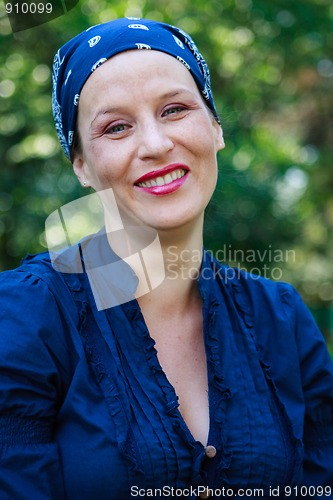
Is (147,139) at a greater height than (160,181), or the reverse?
(147,139)

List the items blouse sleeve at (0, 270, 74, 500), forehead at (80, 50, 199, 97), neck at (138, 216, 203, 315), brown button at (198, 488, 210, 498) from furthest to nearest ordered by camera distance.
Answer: neck at (138, 216, 203, 315) → forehead at (80, 50, 199, 97) → brown button at (198, 488, 210, 498) → blouse sleeve at (0, 270, 74, 500)

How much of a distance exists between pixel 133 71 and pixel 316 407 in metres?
1.10

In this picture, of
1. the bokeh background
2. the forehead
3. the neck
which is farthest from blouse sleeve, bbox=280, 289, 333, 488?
the bokeh background

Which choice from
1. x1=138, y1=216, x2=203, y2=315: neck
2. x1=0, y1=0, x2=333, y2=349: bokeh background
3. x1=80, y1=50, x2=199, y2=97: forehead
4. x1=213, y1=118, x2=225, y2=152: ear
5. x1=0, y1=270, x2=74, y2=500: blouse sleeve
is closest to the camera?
x1=0, y1=270, x2=74, y2=500: blouse sleeve

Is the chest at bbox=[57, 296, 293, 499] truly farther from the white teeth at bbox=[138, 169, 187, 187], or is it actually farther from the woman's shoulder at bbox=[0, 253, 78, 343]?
the white teeth at bbox=[138, 169, 187, 187]

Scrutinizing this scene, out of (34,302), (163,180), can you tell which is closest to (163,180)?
(163,180)

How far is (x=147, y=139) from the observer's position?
1.74 metres

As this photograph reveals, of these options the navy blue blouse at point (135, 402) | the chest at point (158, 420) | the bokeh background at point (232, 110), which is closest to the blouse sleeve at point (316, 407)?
the navy blue blouse at point (135, 402)

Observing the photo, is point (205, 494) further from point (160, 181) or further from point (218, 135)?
point (218, 135)

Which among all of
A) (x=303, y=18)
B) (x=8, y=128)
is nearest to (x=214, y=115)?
(x=8, y=128)

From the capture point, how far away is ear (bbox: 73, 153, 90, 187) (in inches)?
76.3

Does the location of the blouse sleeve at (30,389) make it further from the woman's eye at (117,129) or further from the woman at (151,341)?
the woman's eye at (117,129)

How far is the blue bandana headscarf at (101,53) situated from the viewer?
5.94 feet

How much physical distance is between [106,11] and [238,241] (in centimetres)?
164
